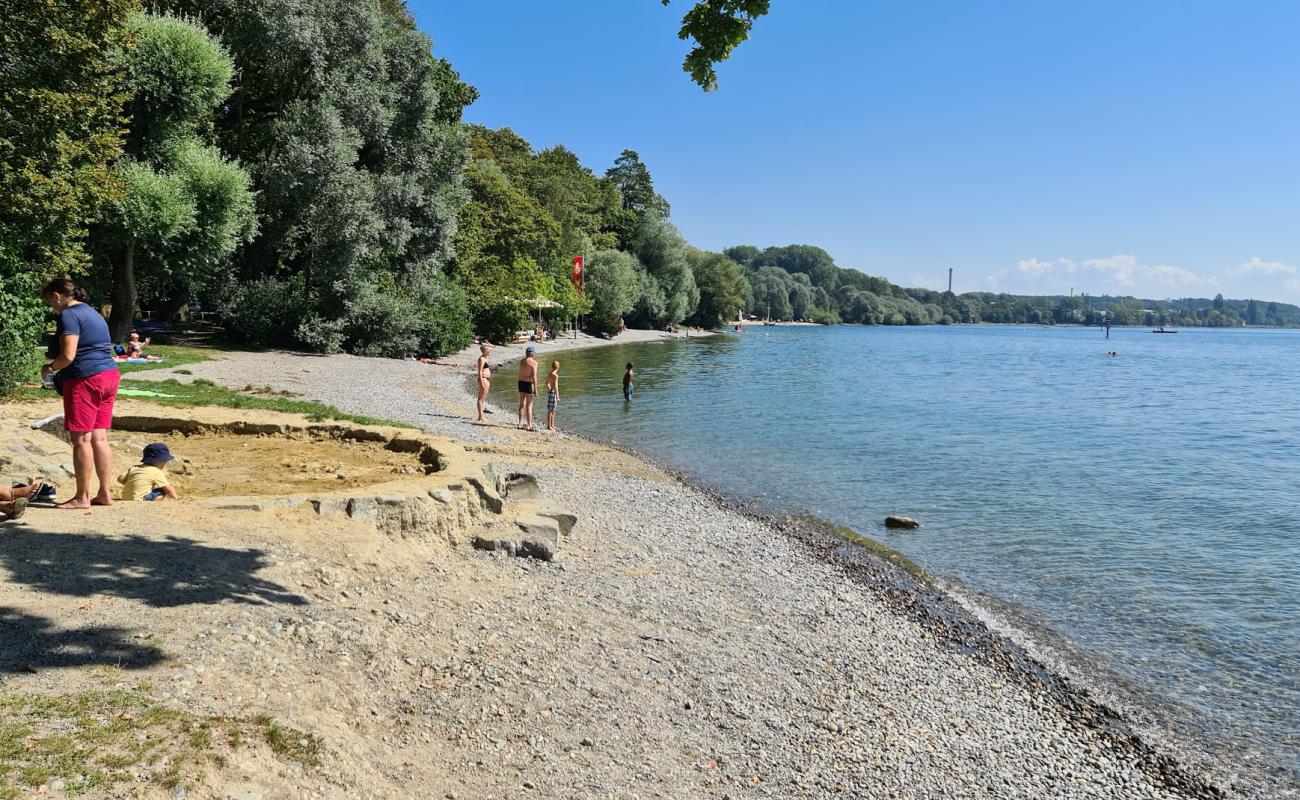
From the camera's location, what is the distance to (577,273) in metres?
70.4

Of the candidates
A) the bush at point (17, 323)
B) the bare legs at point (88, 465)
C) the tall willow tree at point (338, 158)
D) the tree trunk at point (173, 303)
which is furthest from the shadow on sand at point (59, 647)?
the tree trunk at point (173, 303)

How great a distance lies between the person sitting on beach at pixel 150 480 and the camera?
8.45 meters

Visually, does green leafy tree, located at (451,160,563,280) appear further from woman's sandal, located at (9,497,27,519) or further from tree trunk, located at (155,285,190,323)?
woman's sandal, located at (9,497,27,519)

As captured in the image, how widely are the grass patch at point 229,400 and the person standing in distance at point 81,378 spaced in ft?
20.6

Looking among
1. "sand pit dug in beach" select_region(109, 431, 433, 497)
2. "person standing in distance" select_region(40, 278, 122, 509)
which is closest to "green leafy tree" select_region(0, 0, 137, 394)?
"sand pit dug in beach" select_region(109, 431, 433, 497)

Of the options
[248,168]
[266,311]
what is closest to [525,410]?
[248,168]

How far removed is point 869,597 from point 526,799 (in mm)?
6884

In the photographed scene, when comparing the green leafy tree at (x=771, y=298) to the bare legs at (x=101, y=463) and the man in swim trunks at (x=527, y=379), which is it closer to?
the man in swim trunks at (x=527, y=379)

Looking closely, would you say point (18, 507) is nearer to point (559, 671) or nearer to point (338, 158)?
point (559, 671)

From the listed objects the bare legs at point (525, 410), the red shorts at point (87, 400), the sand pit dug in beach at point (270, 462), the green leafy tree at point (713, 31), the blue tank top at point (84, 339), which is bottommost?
the bare legs at point (525, 410)

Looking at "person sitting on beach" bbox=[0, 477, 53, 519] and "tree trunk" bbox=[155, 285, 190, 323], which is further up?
"tree trunk" bbox=[155, 285, 190, 323]

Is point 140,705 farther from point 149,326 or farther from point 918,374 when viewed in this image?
point 918,374

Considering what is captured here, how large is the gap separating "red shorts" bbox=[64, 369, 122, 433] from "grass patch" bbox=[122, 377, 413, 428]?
20.5 feet

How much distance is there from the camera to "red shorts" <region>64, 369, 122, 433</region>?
7.67m
